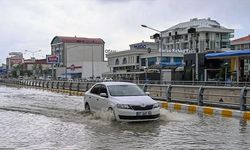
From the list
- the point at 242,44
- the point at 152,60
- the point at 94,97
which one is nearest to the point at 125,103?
the point at 94,97

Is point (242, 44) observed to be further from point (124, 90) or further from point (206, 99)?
point (124, 90)

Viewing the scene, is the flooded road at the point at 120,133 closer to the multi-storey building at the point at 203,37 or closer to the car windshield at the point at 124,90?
the car windshield at the point at 124,90

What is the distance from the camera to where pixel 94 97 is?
52.0 feet

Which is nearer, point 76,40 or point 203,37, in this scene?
point 203,37

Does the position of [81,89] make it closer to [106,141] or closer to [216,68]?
[216,68]

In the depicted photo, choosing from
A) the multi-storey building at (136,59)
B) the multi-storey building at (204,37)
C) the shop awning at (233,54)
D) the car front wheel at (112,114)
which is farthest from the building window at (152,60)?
the car front wheel at (112,114)

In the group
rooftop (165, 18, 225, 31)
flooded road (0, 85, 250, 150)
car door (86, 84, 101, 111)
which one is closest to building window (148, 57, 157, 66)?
rooftop (165, 18, 225, 31)

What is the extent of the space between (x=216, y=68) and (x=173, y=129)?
3215cm

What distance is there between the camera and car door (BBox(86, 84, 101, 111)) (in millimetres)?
15602

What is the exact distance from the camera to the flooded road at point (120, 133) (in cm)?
965

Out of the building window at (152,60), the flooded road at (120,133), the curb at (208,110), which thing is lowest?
the flooded road at (120,133)

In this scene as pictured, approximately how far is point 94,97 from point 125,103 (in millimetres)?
2773

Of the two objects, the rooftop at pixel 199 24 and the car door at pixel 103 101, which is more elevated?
the rooftop at pixel 199 24

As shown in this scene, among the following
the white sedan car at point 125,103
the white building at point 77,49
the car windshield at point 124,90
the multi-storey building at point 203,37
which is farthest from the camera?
the white building at point 77,49
